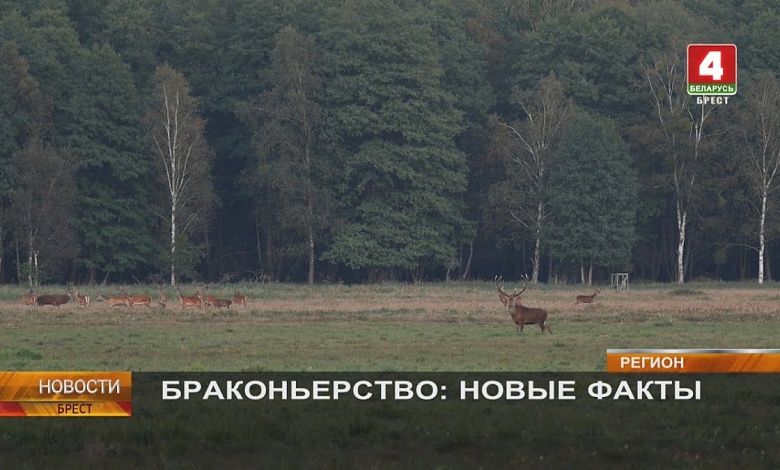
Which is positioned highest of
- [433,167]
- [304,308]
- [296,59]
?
[296,59]

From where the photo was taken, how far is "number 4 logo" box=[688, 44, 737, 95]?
80188 mm

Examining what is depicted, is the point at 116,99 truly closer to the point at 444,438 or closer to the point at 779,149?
the point at 779,149

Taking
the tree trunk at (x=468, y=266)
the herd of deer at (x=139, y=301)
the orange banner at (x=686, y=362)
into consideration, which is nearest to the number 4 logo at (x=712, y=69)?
the tree trunk at (x=468, y=266)

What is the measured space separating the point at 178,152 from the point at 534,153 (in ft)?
62.8

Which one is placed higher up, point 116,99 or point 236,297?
point 116,99

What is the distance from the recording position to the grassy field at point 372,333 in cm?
2823

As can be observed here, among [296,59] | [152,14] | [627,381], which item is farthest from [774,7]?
[627,381]

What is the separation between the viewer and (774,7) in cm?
9000

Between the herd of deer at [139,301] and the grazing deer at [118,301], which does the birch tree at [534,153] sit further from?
the grazing deer at [118,301]

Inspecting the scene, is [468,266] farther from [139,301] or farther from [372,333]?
[372,333]

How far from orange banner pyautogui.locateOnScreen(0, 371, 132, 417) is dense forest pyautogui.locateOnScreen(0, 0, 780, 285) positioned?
52.9 meters

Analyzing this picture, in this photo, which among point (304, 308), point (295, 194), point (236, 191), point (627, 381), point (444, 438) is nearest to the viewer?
point (444, 438)

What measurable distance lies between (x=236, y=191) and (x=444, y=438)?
2727 inches

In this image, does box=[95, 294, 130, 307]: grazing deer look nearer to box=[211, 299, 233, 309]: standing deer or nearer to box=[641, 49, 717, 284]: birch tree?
box=[211, 299, 233, 309]: standing deer
